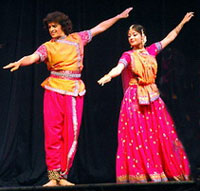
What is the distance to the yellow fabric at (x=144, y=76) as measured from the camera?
367cm

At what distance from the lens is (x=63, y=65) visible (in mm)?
3549

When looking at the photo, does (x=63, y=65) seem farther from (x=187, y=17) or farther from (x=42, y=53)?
(x=187, y=17)

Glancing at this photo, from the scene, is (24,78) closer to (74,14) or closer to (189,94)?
(74,14)

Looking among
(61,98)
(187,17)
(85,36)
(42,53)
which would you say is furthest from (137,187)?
(187,17)

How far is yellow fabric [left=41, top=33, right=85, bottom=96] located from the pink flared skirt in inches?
19.3

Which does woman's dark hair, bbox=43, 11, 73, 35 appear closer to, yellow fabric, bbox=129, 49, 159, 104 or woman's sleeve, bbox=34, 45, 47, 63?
woman's sleeve, bbox=34, 45, 47, 63

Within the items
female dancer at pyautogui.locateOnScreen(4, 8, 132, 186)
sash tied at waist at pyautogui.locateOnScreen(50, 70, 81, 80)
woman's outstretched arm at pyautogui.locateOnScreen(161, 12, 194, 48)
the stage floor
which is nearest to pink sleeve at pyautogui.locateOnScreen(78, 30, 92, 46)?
female dancer at pyautogui.locateOnScreen(4, 8, 132, 186)

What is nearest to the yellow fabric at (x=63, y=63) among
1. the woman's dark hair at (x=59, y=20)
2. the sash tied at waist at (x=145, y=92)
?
the woman's dark hair at (x=59, y=20)

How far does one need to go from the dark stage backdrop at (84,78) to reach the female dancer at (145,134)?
1.52ft

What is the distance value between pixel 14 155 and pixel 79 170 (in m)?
0.65

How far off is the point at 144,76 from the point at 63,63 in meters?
0.72

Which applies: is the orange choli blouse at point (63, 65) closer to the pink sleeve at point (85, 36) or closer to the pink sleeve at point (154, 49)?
the pink sleeve at point (85, 36)

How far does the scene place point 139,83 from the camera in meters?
3.72

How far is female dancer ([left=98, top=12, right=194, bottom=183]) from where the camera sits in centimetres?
359
